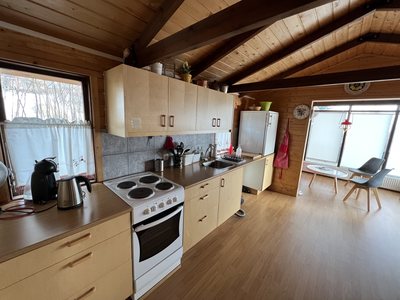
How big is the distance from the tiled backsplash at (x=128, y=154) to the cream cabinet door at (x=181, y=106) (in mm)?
412

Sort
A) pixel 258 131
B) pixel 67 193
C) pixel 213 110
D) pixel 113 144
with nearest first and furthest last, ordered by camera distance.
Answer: pixel 67 193
pixel 113 144
pixel 213 110
pixel 258 131

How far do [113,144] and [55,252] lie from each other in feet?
3.45

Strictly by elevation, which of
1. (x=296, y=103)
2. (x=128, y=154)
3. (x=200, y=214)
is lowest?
(x=200, y=214)

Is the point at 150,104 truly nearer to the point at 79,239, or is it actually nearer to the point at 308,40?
the point at 79,239

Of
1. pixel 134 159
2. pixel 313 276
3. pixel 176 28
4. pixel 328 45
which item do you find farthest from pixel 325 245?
pixel 176 28

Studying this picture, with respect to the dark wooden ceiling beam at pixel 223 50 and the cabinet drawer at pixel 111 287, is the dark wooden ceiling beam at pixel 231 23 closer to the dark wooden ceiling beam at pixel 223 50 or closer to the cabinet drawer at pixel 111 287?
the dark wooden ceiling beam at pixel 223 50

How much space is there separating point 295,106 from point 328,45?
113 cm

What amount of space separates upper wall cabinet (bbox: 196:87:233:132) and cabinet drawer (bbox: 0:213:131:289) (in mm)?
1444

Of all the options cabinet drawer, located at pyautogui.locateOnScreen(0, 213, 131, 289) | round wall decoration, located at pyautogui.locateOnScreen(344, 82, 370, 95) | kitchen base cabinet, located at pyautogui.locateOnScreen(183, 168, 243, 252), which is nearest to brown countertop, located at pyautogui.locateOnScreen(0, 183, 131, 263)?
cabinet drawer, located at pyautogui.locateOnScreen(0, 213, 131, 289)

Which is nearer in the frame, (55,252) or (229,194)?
(55,252)

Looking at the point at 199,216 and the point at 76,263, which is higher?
the point at 76,263

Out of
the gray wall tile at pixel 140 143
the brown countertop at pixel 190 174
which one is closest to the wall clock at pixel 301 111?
the brown countertop at pixel 190 174

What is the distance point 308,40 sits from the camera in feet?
7.36

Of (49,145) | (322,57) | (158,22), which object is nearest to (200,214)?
(49,145)
